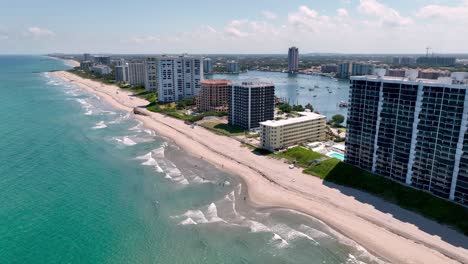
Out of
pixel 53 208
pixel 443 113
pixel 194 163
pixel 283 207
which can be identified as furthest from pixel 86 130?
pixel 443 113

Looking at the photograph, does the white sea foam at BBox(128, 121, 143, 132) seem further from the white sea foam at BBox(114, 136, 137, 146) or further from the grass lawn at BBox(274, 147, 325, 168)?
the grass lawn at BBox(274, 147, 325, 168)

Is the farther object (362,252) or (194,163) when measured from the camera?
(194,163)

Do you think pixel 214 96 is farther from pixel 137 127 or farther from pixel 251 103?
pixel 137 127

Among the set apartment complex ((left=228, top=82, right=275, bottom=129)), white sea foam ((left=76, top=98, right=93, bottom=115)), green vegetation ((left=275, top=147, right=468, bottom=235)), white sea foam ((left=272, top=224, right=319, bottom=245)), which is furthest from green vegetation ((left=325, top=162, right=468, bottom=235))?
white sea foam ((left=76, top=98, right=93, bottom=115))

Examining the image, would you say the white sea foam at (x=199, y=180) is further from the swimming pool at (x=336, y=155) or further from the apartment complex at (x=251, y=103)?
the apartment complex at (x=251, y=103)

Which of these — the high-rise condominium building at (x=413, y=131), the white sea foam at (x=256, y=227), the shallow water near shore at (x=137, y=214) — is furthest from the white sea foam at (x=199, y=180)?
the high-rise condominium building at (x=413, y=131)

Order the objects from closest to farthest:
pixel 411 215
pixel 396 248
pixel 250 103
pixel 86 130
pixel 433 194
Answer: pixel 396 248 → pixel 411 215 → pixel 433 194 → pixel 250 103 → pixel 86 130

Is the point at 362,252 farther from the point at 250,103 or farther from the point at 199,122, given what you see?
the point at 199,122
